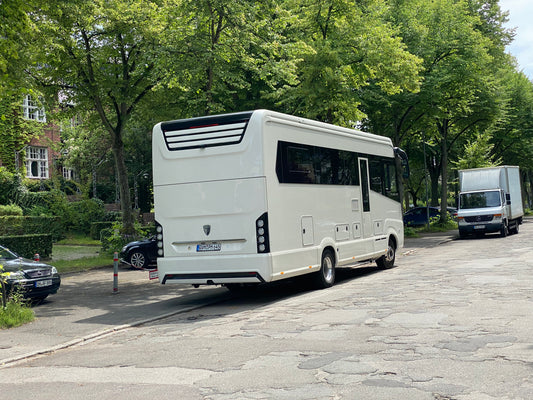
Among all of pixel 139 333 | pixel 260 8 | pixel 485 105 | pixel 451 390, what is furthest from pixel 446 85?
pixel 451 390

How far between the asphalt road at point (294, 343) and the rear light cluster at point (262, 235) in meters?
1.09

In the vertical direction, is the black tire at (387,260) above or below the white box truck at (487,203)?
below

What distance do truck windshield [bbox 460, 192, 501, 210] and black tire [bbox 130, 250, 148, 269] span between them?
1634cm

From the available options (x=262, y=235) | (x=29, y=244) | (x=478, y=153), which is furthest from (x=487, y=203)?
(x=262, y=235)

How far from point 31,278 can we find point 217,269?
440cm

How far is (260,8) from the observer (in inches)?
695

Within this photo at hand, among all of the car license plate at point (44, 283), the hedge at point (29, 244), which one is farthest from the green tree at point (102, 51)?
the car license plate at point (44, 283)

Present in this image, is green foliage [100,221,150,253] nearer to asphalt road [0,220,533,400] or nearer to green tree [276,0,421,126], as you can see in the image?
green tree [276,0,421,126]

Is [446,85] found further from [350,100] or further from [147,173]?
[147,173]

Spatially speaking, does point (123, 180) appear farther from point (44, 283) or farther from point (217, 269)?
point (217, 269)

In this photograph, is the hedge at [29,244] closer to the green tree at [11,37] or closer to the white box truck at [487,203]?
the green tree at [11,37]

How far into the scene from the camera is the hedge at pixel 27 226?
31188 mm

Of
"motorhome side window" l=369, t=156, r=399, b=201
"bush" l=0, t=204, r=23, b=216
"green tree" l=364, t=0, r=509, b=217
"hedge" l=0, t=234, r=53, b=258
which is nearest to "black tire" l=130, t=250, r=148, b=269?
"hedge" l=0, t=234, r=53, b=258

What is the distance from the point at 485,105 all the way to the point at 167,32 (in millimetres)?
21342
